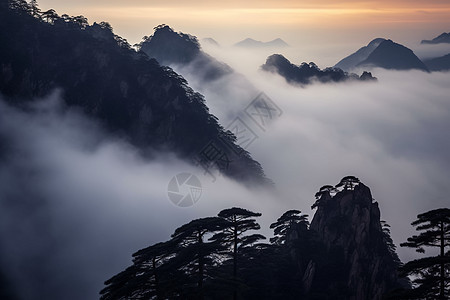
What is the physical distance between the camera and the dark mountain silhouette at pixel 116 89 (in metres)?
153

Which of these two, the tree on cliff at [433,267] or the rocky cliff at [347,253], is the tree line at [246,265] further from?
the rocky cliff at [347,253]

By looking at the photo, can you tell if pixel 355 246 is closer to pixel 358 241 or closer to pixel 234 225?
pixel 358 241

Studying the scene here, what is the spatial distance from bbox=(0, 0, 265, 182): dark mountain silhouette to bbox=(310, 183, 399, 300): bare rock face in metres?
96.8

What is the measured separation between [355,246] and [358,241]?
77 centimetres

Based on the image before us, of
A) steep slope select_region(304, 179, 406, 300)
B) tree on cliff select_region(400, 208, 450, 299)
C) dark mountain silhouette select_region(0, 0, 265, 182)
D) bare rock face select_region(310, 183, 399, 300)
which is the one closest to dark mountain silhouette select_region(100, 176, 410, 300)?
steep slope select_region(304, 179, 406, 300)

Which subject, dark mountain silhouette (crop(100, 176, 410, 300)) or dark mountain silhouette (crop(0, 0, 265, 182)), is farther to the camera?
dark mountain silhouette (crop(0, 0, 265, 182))

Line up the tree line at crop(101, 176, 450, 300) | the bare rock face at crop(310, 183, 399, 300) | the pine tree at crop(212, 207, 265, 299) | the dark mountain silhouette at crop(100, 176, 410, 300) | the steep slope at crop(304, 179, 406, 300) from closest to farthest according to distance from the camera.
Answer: the tree line at crop(101, 176, 450, 300) → the dark mountain silhouette at crop(100, 176, 410, 300) → the pine tree at crop(212, 207, 265, 299) → the steep slope at crop(304, 179, 406, 300) → the bare rock face at crop(310, 183, 399, 300)

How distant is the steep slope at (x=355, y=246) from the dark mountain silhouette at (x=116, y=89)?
96.7 m

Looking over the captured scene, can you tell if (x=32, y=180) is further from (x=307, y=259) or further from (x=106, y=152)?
(x=307, y=259)

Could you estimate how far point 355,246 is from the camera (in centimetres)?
5581

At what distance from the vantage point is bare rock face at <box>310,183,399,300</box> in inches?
2103

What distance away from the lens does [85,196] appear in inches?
6983

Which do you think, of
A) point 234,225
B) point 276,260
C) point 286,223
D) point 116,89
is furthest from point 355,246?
point 116,89

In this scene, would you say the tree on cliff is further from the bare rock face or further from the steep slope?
the bare rock face
